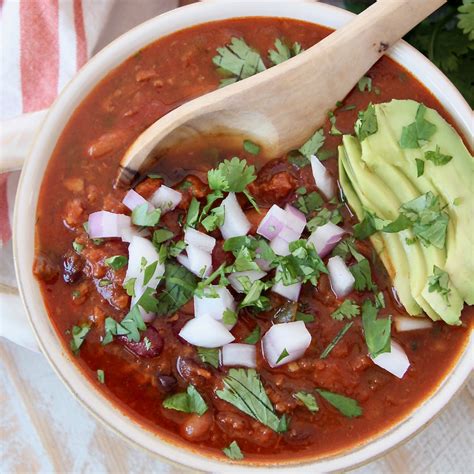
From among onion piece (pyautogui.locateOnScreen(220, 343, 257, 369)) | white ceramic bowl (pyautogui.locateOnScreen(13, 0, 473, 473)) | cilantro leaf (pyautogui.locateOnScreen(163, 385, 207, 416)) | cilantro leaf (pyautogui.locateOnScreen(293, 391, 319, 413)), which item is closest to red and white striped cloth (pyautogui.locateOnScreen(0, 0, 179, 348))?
white ceramic bowl (pyautogui.locateOnScreen(13, 0, 473, 473))

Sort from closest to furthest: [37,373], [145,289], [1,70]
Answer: [145,289]
[1,70]
[37,373]

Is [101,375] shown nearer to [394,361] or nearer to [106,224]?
[106,224]

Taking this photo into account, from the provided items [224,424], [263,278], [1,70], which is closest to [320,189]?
[263,278]

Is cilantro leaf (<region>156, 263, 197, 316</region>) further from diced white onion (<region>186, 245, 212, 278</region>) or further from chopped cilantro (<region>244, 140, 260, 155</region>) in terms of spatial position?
chopped cilantro (<region>244, 140, 260, 155</region>)

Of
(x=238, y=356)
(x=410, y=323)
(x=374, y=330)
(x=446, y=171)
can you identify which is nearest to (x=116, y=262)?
(x=238, y=356)

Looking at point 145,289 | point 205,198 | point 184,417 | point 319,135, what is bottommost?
point 184,417

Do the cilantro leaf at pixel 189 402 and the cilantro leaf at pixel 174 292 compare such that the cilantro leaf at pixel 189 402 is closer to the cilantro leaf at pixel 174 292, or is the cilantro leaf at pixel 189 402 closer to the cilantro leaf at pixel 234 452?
the cilantro leaf at pixel 234 452

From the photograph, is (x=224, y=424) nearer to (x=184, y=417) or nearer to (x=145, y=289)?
(x=184, y=417)
